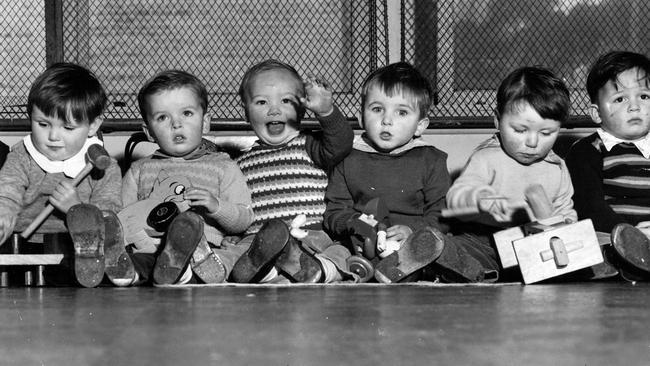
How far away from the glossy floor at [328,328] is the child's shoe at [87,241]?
307mm

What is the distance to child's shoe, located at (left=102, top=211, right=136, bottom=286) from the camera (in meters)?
3.31

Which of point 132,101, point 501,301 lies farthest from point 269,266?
point 132,101

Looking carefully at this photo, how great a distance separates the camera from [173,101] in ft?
12.8

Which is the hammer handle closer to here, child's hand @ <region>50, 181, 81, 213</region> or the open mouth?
child's hand @ <region>50, 181, 81, 213</region>

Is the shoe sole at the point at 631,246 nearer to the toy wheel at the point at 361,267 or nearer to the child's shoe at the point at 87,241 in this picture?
the toy wheel at the point at 361,267

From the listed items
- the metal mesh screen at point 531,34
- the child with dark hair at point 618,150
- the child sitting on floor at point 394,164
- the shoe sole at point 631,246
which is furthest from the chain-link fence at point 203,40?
the shoe sole at point 631,246

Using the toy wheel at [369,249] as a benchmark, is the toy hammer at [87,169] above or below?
above

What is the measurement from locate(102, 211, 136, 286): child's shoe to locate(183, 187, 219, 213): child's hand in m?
0.34

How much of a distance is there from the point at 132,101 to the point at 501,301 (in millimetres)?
2600

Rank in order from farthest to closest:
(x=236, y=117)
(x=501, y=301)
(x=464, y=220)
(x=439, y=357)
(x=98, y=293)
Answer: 1. (x=236, y=117)
2. (x=464, y=220)
3. (x=98, y=293)
4. (x=501, y=301)
5. (x=439, y=357)

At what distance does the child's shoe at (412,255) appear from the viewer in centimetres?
333

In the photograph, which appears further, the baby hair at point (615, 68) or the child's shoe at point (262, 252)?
the baby hair at point (615, 68)

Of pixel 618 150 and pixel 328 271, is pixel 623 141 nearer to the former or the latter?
pixel 618 150

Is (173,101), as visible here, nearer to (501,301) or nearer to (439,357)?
(501,301)
